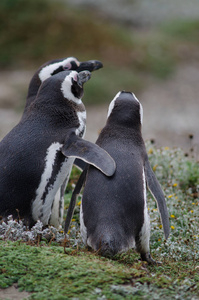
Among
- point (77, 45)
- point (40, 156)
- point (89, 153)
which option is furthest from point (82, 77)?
point (77, 45)

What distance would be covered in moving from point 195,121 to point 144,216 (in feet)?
26.4

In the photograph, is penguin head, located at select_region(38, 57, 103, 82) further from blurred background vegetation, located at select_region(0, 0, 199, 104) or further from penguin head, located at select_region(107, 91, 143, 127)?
blurred background vegetation, located at select_region(0, 0, 199, 104)

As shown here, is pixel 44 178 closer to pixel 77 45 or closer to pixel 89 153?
pixel 89 153

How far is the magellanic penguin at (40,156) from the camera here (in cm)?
436

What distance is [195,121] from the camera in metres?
11.8

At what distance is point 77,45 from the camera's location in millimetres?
14820

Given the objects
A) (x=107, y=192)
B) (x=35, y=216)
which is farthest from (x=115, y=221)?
(x=35, y=216)

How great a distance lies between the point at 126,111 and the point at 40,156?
80cm

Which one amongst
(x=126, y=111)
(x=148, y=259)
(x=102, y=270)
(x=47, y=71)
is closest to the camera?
(x=102, y=270)

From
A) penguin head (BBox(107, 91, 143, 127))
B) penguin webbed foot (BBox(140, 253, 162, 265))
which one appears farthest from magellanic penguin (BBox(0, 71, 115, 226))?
penguin webbed foot (BBox(140, 253, 162, 265))

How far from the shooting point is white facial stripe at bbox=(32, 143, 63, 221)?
4406mm

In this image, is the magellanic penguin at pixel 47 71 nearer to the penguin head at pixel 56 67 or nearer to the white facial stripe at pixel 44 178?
the penguin head at pixel 56 67

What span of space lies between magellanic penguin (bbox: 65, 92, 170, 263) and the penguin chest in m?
0.23

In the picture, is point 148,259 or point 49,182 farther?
point 49,182
